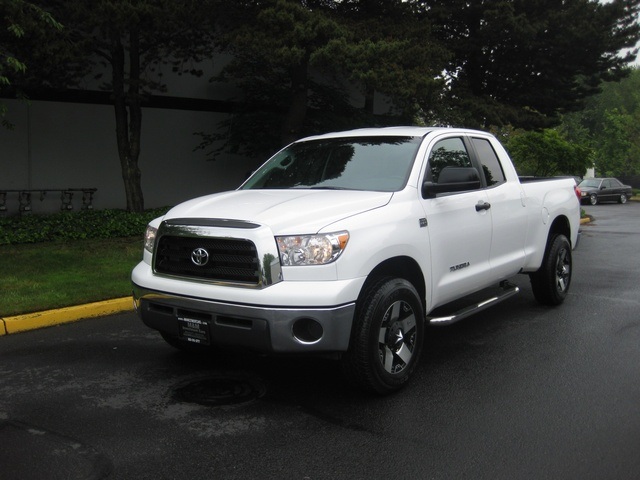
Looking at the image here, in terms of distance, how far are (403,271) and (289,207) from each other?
3.39ft

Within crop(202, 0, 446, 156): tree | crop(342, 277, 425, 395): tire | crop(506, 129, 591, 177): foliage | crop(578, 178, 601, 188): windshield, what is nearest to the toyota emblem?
crop(342, 277, 425, 395): tire

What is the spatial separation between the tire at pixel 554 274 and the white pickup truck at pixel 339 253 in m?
1.27

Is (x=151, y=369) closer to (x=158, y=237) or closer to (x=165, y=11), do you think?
(x=158, y=237)

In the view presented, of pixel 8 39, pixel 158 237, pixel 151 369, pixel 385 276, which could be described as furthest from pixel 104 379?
pixel 8 39

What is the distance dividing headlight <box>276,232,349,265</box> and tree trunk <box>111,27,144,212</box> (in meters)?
10.5

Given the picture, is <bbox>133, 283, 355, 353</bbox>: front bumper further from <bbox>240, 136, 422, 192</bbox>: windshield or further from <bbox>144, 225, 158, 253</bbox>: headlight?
<bbox>240, 136, 422, 192</bbox>: windshield

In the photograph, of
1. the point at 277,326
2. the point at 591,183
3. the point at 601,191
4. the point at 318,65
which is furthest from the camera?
the point at 591,183

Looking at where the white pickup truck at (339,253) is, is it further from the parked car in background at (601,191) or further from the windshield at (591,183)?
the windshield at (591,183)

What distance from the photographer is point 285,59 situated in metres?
12.4

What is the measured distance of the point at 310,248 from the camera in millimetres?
4191

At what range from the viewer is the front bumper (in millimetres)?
4070

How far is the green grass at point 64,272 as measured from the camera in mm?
7203

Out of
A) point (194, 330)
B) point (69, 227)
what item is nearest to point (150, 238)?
point (194, 330)

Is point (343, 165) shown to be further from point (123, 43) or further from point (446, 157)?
point (123, 43)
